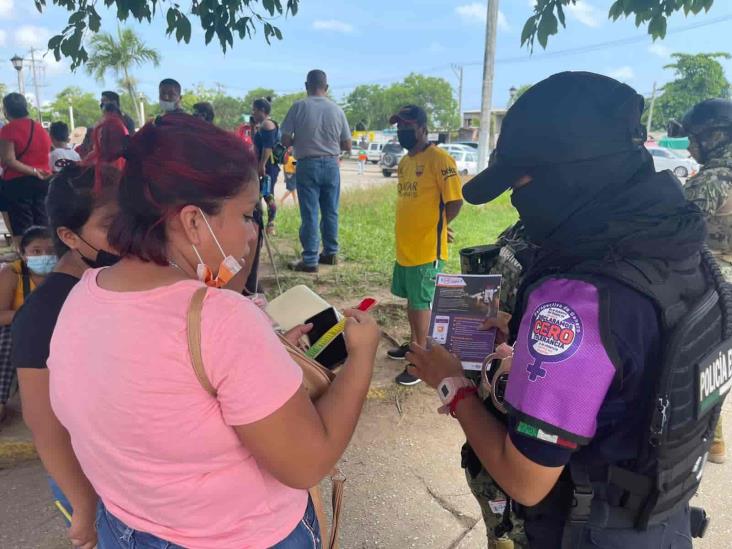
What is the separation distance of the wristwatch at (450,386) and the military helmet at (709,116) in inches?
116

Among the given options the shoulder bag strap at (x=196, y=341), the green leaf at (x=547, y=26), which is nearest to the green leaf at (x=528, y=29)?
the green leaf at (x=547, y=26)

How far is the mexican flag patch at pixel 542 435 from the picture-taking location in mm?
1065

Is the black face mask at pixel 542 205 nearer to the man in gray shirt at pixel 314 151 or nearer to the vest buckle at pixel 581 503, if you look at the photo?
the vest buckle at pixel 581 503

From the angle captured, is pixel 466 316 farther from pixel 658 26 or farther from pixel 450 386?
pixel 658 26

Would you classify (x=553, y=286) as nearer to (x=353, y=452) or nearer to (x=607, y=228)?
(x=607, y=228)

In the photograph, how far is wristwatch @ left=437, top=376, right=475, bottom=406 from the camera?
4.58 feet

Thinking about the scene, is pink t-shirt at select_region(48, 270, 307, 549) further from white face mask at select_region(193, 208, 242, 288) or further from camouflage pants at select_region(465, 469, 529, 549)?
camouflage pants at select_region(465, 469, 529, 549)

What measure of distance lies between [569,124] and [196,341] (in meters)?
0.88

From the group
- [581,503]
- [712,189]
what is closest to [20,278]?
[581,503]

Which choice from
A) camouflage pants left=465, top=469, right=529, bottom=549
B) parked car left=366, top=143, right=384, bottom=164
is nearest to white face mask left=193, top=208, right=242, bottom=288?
camouflage pants left=465, top=469, right=529, bottom=549

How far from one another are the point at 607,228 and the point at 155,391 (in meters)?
0.95

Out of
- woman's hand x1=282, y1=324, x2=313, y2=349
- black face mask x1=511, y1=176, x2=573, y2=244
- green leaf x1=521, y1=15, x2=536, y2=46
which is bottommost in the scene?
woman's hand x1=282, y1=324, x2=313, y2=349

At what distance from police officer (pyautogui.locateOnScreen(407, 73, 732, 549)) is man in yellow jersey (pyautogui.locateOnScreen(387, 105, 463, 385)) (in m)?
2.56

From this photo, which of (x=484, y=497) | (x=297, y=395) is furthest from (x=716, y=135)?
(x=297, y=395)
